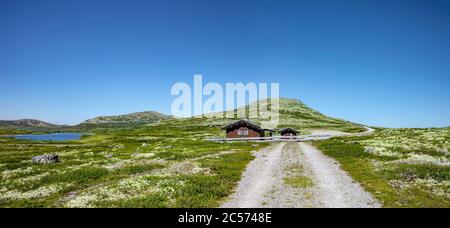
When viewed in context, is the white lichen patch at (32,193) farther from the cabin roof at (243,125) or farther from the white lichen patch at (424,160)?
the cabin roof at (243,125)

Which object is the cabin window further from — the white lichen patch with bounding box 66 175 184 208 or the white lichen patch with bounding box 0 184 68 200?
the white lichen patch with bounding box 0 184 68 200

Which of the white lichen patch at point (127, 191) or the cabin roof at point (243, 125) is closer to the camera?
the white lichen patch at point (127, 191)

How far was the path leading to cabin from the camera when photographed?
70.4ft

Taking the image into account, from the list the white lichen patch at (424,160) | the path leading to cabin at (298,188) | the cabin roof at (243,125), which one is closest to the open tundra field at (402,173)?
the white lichen patch at (424,160)

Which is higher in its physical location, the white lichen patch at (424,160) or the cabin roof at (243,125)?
the cabin roof at (243,125)

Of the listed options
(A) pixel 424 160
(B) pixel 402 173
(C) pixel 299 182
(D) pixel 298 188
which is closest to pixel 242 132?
(A) pixel 424 160

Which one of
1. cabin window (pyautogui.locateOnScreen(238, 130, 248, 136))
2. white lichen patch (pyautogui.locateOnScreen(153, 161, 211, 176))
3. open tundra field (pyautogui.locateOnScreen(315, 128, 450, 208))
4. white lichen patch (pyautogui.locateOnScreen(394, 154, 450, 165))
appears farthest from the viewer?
cabin window (pyautogui.locateOnScreen(238, 130, 248, 136))

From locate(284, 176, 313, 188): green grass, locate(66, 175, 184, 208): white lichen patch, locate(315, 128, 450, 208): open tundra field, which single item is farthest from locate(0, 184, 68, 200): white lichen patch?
locate(315, 128, 450, 208): open tundra field

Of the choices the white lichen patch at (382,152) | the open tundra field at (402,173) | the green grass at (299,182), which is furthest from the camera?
the white lichen patch at (382,152)

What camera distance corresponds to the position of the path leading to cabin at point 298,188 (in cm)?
2145

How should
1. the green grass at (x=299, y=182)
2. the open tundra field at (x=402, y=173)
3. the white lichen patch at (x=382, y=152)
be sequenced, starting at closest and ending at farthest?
the open tundra field at (x=402, y=173) < the green grass at (x=299, y=182) < the white lichen patch at (x=382, y=152)

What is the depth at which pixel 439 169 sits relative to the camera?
3164cm
